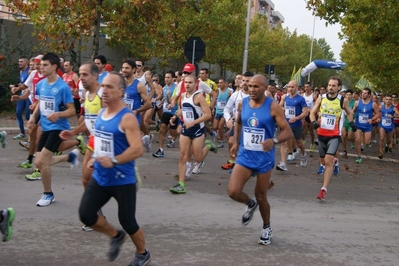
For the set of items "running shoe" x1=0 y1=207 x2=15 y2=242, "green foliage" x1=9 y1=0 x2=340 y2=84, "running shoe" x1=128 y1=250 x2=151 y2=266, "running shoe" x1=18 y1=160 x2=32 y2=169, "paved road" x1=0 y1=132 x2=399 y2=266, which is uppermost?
"green foliage" x1=9 y1=0 x2=340 y2=84

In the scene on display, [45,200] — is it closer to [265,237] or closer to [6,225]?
[6,225]

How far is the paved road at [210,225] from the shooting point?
594cm

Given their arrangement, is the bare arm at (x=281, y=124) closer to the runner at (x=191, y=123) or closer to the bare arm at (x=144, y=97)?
the runner at (x=191, y=123)

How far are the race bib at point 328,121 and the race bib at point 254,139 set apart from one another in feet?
13.6

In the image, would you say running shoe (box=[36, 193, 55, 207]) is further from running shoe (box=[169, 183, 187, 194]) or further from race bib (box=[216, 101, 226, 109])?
race bib (box=[216, 101, 226, 109])

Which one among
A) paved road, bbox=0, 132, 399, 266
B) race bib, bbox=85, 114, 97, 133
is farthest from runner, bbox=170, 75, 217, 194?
race bib, bbox=85, 114, 97, 133

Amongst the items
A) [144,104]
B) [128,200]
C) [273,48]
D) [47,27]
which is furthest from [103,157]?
[273,48]

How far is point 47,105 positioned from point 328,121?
16.3ft

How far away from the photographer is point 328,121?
10531mm

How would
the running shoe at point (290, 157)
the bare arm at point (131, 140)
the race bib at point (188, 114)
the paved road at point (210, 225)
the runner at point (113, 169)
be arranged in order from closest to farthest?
the bare arm at point (131, 140), the runner at point (113, 169), the paved road at point (210, 225), the race bib at point (188, 114), the running shoe at point (290, 157)

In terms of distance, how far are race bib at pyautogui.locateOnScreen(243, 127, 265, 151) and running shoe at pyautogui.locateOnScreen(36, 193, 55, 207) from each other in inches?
109

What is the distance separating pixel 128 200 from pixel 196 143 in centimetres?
453

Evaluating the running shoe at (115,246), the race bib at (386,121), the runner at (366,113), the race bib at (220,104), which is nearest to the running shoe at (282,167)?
the runner at (366,113)

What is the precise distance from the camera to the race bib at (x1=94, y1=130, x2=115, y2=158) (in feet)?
17.1
